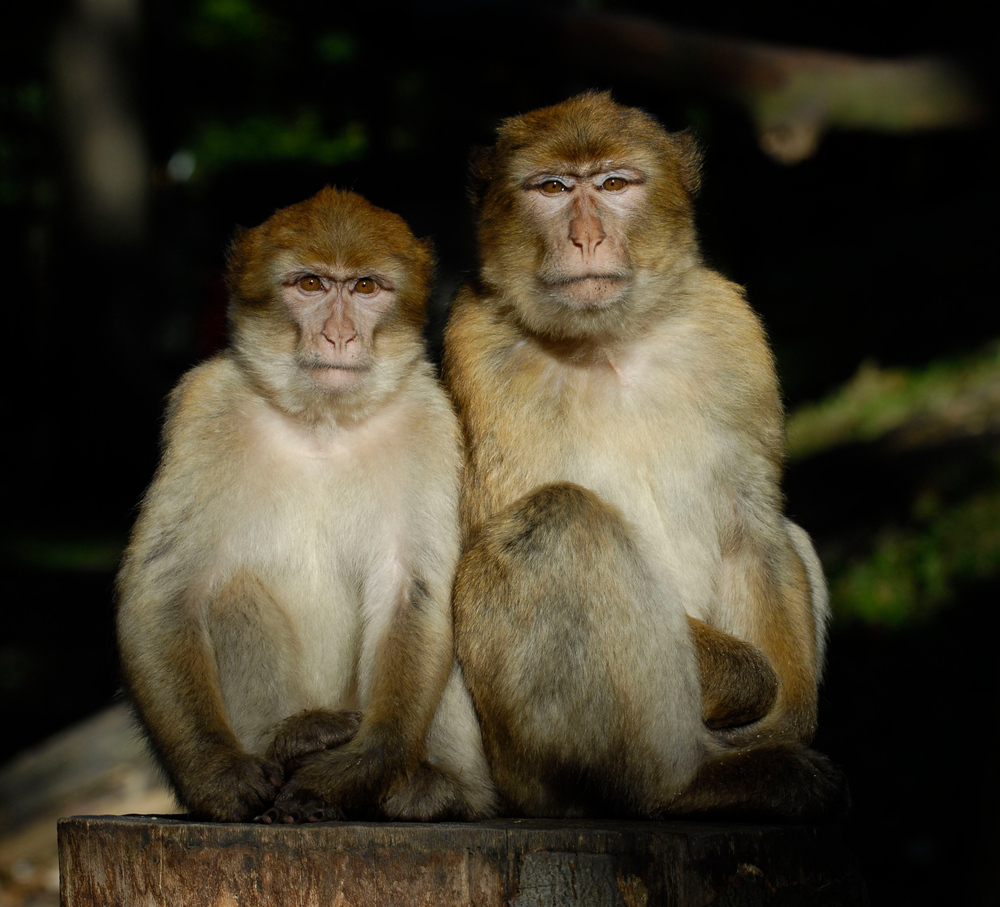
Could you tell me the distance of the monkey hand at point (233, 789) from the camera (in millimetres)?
2795

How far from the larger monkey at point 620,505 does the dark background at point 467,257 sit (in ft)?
4.89

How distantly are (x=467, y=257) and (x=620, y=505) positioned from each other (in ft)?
8.91

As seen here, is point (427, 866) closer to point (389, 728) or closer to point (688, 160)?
point (389, 728)

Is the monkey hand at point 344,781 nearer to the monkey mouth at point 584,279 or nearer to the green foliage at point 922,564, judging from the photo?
the monkey mouth at point 584,279

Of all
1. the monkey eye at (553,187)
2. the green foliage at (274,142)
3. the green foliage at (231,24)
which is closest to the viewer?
the monkey eye at (553,187)

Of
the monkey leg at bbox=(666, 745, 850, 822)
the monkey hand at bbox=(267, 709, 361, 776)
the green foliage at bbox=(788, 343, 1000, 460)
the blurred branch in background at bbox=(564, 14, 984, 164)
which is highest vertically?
the blurred branch in background at bbox=(564, 14, 984, 164)

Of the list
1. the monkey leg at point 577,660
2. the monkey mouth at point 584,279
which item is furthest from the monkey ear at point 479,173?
the monkey leg at point 577,660

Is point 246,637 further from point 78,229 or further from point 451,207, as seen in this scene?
point 78,229

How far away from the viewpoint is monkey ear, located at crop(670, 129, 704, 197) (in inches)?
142

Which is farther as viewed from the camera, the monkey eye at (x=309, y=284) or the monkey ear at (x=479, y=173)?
the monkey ear at (x=479, y=173)

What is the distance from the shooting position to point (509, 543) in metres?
3.07

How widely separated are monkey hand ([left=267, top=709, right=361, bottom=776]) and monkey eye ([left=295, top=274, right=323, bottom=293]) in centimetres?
113

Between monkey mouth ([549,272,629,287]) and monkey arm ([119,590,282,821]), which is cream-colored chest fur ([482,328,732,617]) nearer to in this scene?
monkey mouth ([549,272,629,287])

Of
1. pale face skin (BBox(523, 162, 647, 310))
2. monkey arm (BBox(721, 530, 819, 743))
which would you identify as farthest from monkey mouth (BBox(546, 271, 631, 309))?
monkey arm (BBox(721, 530, 819, 743))
